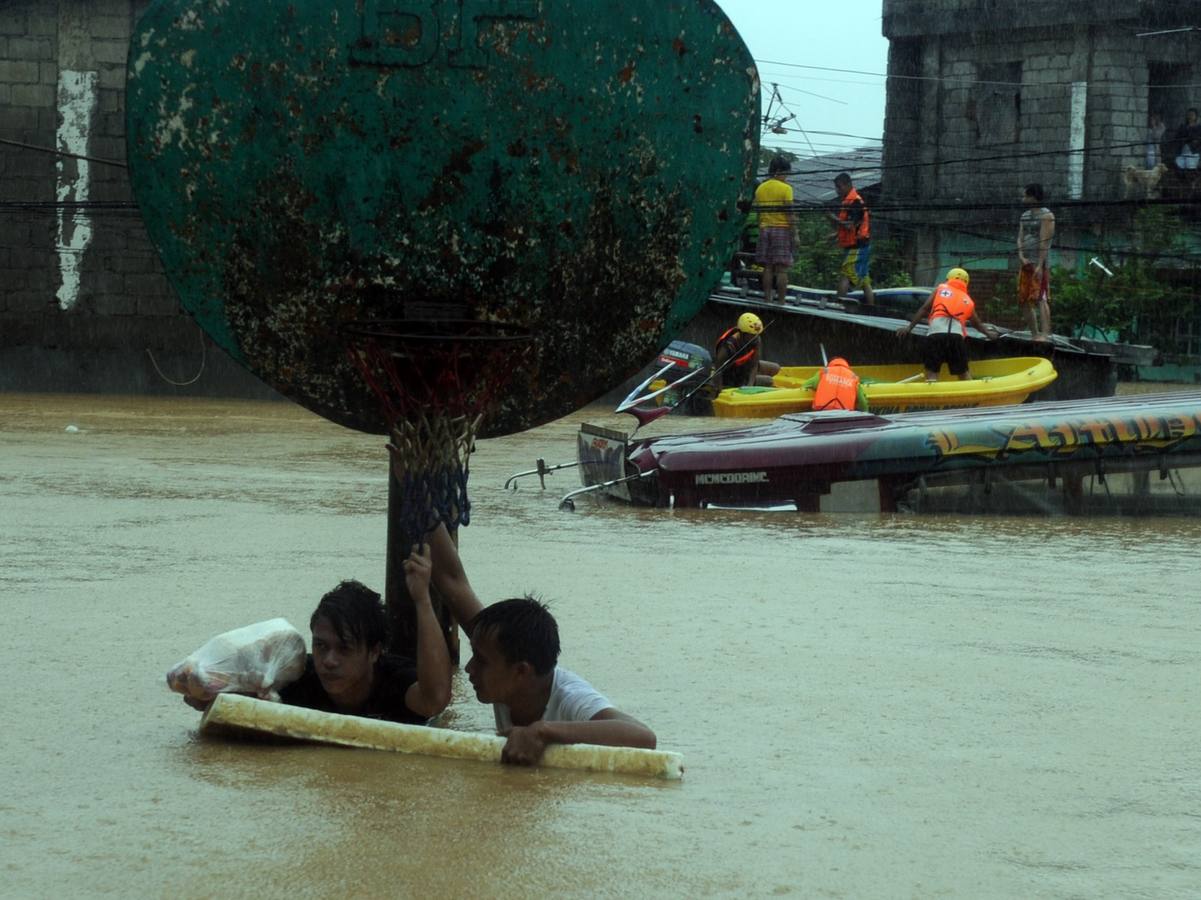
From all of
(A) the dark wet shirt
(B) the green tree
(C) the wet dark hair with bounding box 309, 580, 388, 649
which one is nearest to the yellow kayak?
(B) the green tree

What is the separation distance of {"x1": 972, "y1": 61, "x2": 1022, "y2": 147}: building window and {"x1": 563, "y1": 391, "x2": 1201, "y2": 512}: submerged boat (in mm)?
23347

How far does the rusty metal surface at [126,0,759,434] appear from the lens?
16.9 feet

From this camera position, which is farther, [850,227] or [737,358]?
[850,227]

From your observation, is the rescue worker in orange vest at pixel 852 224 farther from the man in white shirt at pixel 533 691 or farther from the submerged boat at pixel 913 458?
the man in white shirt at pixel 533 691

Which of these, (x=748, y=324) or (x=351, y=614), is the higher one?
(x=748, y=324)

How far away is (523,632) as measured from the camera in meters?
4.52

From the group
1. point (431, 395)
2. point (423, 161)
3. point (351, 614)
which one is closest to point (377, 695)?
point (351, 614)

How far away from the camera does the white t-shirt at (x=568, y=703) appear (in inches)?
181

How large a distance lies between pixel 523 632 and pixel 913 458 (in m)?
7.23

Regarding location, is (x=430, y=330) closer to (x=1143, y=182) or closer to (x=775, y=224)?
(x=775, y=224)

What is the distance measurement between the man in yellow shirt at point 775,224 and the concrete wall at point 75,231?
7219mm

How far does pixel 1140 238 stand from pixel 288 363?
2817 cm

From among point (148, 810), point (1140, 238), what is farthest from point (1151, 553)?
point (1140, 238)

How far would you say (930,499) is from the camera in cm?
1147
